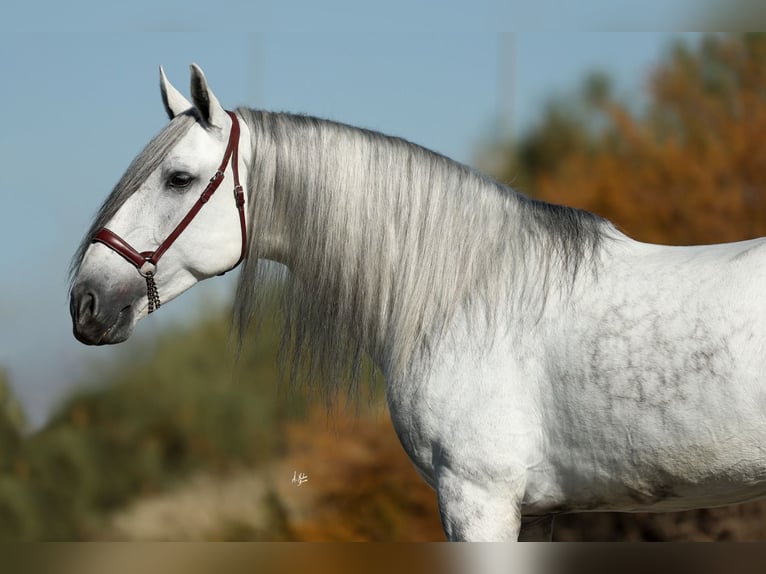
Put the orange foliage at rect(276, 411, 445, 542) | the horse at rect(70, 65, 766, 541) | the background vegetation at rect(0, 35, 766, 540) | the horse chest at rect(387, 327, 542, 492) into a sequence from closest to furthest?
1. the horse at rect(70, 65, 766, 541)
2. the horse chest at rect(387, 327, 542, 492)
3. the background vegetation at rect(0, 35, 766, 540)
4. the orange foliage at rect(276, 411, 445, 542)

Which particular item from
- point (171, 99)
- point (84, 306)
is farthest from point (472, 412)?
point (171, 99)

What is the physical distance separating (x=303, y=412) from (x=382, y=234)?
3020 millimetres

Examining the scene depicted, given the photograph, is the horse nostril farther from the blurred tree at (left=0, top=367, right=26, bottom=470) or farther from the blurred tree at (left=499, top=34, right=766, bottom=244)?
the blurred tree at (left=0, top=367, right=26, bottom=470)

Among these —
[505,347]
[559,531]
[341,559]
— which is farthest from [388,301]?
[559,531]

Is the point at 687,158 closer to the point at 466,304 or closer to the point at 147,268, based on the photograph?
the point at 466,304

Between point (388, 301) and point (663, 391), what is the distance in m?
0.69

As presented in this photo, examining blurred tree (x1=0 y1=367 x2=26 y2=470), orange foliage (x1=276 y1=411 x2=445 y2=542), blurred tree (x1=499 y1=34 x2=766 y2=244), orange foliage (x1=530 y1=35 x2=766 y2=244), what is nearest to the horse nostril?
orange foliage (x1=276 y1=411 x2=445 y2=542)

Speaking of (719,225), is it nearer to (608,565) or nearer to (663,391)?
(663,391)

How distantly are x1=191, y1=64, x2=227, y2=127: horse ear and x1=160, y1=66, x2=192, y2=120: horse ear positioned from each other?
0.41 ft

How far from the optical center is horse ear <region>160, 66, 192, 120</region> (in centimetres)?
214

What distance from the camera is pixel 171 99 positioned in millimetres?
2150

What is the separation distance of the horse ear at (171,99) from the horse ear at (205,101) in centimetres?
12

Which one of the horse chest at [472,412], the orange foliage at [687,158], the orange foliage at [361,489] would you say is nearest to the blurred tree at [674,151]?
the orange foliage at [687,158]

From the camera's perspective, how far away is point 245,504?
5.61 metres
